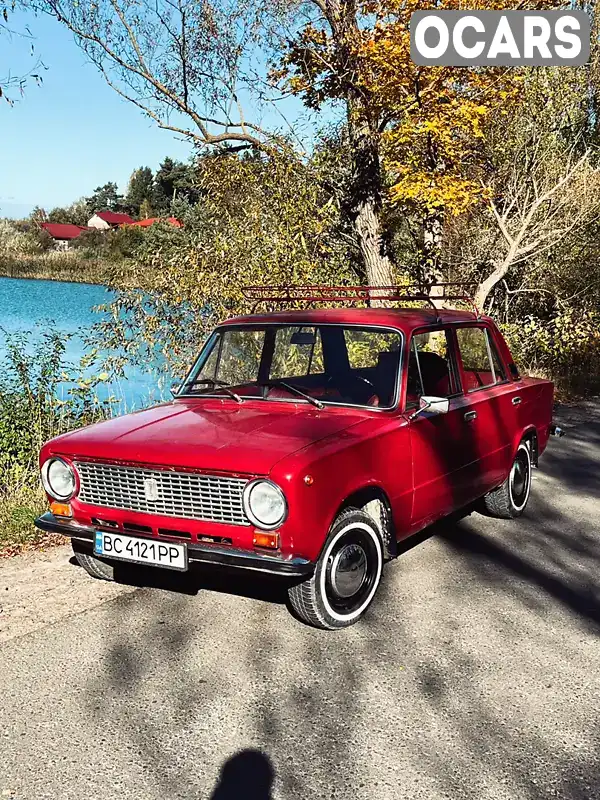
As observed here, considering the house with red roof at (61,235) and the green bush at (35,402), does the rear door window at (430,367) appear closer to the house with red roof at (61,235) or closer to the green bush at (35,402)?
the green bush at (35,402)

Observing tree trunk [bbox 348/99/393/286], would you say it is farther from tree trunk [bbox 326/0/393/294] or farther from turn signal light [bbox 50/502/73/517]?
turn signal light [bbox 50/502/73/517]

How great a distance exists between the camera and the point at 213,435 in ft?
14.7

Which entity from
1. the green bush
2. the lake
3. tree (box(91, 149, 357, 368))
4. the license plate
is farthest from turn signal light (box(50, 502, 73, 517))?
tree (box(91, 149, 357, 368))

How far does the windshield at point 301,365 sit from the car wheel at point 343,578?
34.7 inches

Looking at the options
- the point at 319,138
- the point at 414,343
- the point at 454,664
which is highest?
the point at 319,138

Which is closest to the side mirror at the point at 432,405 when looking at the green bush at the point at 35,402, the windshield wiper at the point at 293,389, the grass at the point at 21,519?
the windshield wiper at the point at 293,389

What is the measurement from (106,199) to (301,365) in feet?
410

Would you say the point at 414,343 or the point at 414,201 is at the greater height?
the point at 414,201

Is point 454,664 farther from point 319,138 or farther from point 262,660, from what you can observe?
point 319,138

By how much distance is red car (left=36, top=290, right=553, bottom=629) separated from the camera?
409 centimetres

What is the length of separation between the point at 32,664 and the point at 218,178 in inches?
348

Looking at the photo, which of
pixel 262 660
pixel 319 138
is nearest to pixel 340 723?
pixel 262 660

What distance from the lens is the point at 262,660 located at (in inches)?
159

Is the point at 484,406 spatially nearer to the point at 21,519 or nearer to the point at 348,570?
the point at 348,570
